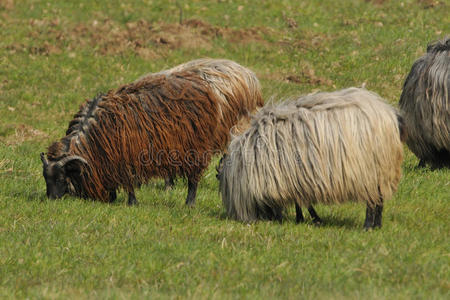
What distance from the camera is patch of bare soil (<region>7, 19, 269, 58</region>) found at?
19.5 metres

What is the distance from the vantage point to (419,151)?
11.4 meters


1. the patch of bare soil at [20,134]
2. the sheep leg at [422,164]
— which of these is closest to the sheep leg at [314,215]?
the sheep leg at [422,164]

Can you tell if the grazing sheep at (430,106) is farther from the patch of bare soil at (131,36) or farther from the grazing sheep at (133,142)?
the patch of bare soil at (131,36)

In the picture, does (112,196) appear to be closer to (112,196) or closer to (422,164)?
(112,196)

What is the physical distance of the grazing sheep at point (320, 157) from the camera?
7.50 metres

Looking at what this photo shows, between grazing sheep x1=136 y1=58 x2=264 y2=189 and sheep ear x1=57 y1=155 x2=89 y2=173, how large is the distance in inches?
50.4

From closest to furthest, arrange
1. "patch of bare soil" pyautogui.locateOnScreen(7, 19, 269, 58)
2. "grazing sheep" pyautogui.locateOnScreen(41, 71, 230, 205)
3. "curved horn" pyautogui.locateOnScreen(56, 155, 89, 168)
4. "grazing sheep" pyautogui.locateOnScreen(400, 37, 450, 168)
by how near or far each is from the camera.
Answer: "curved horn" pyautogui.locateOnScreen(56, 155, 89, 168) < "grazing sheep" pyautogui.locateOnScreen(41, 71, 230, 205) < "grazing sheep" pyautogui.locateOnScreen(400, 37, 450, 168) < "patch of bare soil" pyautogui.locateOnScreen(7, 19, 269, 58)

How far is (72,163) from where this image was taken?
9.29m

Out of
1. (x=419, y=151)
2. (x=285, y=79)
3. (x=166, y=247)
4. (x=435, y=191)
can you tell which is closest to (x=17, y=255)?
(x=166, y=247)

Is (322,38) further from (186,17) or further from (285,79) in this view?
(186,17)

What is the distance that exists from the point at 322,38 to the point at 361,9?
8.37ft

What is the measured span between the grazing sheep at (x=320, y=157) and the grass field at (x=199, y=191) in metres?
0.34

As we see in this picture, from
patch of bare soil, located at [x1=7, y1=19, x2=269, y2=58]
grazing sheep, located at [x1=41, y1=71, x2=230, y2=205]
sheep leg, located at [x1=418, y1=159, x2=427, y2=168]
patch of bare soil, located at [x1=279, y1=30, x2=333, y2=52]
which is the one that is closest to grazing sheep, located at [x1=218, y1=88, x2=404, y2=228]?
grazing sheep, located at [x1=41, y1=71, x2=230, y2=205]

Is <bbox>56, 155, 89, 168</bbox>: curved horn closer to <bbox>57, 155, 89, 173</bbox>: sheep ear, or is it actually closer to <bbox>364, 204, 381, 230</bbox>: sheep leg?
<bbox>57, 155, 89, 173</bbox>: sheep ear
